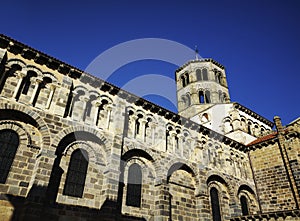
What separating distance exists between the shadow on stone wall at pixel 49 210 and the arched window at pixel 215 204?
22.9 ft

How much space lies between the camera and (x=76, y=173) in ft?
36.1

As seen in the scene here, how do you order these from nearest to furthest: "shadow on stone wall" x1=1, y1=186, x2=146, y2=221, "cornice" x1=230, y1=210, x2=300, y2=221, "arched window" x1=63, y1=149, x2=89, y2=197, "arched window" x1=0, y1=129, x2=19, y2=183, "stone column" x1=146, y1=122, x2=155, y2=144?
"shadow on stone wall" x1=1, y1=186, x2=146, y2=221, "arched window" x1=0, y1=129, x2=19, y2=183, "arched window" x1=63, y1=149, x2=89, y2=197, "cornice" x1=230, y1=210, x2=300, y2=221, "stone column" x1=146, y1=122, x2=155, y2=144

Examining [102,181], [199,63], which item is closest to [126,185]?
[102,181]

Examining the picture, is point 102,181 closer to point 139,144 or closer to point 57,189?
point 57,189

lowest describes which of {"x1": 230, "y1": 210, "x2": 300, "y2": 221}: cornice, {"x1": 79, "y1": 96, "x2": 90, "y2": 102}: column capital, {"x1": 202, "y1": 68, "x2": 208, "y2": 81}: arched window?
{"x1": 230, "y1": 210, "x2": 300, "y2": 221}: cornice

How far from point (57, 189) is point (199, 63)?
2606 cm

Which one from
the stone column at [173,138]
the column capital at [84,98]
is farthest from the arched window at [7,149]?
the stone column at [173,138]

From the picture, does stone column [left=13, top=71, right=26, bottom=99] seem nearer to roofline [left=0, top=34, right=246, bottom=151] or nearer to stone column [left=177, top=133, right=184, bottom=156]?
roofline [left=0, top=34, right=246, bottom=151]

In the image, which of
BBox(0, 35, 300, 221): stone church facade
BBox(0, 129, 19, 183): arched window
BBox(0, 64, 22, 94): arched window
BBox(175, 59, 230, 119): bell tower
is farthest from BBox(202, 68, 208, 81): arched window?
BBox(0, 129, 19, 183): arched window

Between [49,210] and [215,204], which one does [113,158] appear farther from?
[215,204]

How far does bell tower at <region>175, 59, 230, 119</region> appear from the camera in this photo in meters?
28.4

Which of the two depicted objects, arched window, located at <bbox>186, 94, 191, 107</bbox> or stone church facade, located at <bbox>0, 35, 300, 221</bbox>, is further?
arched window, located at <bbox>186, 94, 191, 107</bbox>

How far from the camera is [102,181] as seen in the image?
37.9ft

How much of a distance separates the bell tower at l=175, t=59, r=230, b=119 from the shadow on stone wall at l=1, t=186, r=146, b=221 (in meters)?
19.3
